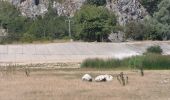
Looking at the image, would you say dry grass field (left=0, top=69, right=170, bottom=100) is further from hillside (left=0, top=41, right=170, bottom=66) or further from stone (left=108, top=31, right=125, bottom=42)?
stone (left=108, top=31, right=125, bottom=42)

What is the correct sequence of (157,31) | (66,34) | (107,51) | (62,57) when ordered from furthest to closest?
(66,34), (157,31), (107,51), (62,57)

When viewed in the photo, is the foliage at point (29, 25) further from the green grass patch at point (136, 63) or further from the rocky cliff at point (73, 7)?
the green grass patch at point (136, 63)

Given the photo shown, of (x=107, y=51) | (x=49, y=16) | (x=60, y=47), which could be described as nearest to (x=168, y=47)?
(x=107, y=51)

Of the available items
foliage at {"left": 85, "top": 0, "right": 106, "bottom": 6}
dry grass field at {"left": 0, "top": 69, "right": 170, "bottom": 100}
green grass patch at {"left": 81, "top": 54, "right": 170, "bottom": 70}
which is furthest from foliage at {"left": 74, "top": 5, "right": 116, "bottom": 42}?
dry grass field at {"left": 0, "top": 69, "right": 170, "bottom": 100}

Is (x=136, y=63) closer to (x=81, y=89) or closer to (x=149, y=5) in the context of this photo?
(x=81, y=89)

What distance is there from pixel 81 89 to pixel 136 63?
1909 cm

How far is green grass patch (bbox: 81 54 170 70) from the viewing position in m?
51.3

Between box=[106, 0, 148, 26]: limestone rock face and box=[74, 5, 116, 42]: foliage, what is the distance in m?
10.8

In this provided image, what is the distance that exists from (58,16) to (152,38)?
32395 mm

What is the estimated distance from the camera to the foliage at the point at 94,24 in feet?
371

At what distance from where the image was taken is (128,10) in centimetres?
13075

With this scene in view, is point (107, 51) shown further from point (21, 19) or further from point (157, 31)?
point (21, 19)

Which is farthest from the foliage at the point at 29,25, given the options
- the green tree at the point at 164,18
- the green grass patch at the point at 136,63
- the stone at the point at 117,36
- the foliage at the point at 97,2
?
the green grass patch at the point at 136,63

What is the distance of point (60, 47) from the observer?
285 ft
